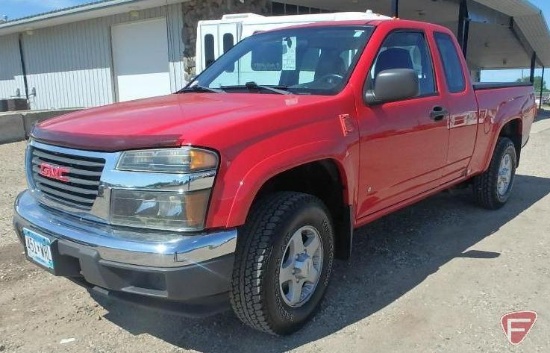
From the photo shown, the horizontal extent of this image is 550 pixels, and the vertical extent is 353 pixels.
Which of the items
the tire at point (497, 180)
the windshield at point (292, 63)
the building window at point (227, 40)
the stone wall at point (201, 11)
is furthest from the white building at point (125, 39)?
the windshield at point (292, 63)

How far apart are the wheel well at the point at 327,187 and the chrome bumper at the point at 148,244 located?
752mm

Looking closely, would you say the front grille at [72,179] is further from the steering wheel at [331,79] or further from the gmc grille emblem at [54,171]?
the steering wheel at [331,79]

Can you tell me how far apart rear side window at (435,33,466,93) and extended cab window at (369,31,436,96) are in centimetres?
26

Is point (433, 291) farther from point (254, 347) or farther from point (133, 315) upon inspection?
point (133, 315)

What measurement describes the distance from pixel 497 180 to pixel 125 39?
11952 millimetres

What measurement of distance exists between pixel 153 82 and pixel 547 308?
40.4ft

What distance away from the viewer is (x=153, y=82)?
46.5 ft

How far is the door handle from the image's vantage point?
4188 millimetres

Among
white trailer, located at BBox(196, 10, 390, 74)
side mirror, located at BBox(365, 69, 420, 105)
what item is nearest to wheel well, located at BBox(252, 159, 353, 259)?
side mirror, located at BBox(365, 69, 420, 105)

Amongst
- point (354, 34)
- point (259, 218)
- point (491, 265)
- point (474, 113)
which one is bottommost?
point (491, 265)

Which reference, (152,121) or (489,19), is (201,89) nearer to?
(152,121)

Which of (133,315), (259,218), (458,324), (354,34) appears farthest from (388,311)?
(354,34)

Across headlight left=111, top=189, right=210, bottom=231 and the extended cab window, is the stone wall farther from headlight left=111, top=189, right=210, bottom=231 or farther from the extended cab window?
headlight left=111, top=189, right=210, bottom=231

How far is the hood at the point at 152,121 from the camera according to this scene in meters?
2.57
